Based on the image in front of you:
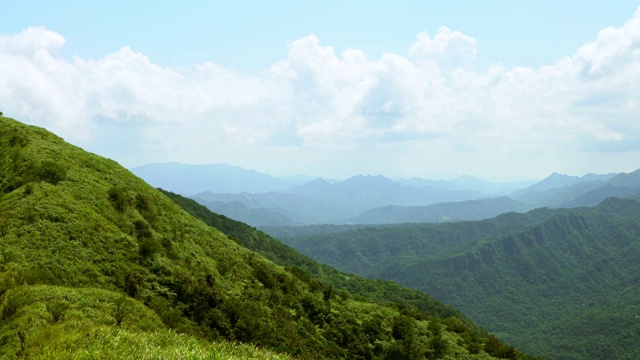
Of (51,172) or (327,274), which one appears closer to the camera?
(51,172)

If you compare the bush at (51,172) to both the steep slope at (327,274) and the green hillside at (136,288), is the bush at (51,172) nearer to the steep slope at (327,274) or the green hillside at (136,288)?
the green hillside at (136,288)

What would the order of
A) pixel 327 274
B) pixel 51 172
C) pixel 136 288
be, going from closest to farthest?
pixel 136 288, pixel 51 172, pixel 327 274

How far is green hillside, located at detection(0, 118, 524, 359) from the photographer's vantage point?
1463 centimetres

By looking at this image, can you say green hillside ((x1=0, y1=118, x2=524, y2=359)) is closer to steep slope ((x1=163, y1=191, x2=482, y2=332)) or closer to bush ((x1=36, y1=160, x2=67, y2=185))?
bush ((x1=36, y1=160, x2=67, y2=185))

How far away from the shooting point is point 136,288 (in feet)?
75.7

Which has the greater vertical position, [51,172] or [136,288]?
[51,172]

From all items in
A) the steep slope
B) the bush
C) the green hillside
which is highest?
the bush

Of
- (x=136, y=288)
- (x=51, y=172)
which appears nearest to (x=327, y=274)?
(x=51, y=172)

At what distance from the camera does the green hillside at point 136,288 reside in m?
14.6

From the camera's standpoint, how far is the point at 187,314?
78.3 feet

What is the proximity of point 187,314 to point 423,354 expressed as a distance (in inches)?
862

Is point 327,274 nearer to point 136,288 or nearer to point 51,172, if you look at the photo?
point 51,172

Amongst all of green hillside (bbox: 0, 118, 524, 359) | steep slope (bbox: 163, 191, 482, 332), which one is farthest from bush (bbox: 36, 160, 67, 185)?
steep slope (bbox: 163, 191, 482, 332)

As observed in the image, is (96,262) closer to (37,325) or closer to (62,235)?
(62,235)
